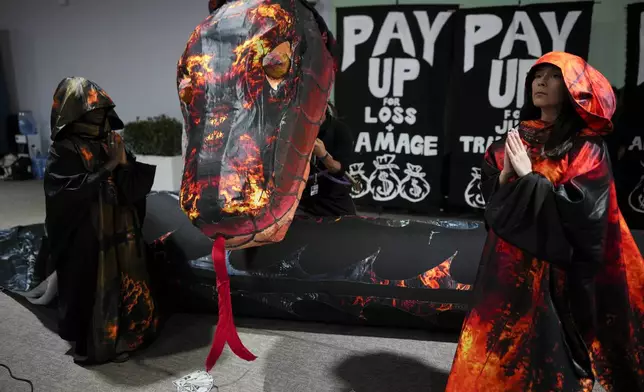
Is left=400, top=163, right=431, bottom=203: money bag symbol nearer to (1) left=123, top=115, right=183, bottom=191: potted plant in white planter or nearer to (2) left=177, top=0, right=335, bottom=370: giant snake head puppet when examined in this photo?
(1) left=123, top=115, right=183, bottom=191: potted plant in white planter

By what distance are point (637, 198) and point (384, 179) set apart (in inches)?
71.2

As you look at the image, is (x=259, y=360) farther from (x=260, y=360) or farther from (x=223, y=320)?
(x=223, y=320)

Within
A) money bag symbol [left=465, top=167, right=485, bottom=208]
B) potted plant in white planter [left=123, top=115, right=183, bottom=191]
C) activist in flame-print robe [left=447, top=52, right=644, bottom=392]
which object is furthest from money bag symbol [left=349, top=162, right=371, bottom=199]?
activist in flame-print robe [left=447, top=52, right=644, bottom=392]

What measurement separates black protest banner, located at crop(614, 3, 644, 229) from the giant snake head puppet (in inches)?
126

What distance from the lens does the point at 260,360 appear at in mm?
1731

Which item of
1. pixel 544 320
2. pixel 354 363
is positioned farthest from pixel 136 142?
pixel 544 320

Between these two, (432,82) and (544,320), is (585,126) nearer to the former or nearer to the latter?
(544,320)

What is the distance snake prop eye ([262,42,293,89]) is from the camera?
35.2 inches

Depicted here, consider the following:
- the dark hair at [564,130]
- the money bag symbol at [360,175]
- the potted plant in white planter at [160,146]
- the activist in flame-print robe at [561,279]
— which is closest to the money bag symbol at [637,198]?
the money bag symbol at [360,175]

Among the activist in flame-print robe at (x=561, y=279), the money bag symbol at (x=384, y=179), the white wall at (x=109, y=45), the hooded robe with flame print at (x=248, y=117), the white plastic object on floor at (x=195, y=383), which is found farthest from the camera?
the white wall at (x=109, y=45)

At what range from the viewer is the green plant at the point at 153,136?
3742mm

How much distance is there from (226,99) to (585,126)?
77cm

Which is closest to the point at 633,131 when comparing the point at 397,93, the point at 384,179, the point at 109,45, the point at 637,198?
the point at 637,198

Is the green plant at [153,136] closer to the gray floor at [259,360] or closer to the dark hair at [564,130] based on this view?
the gray floor at [259,360]
